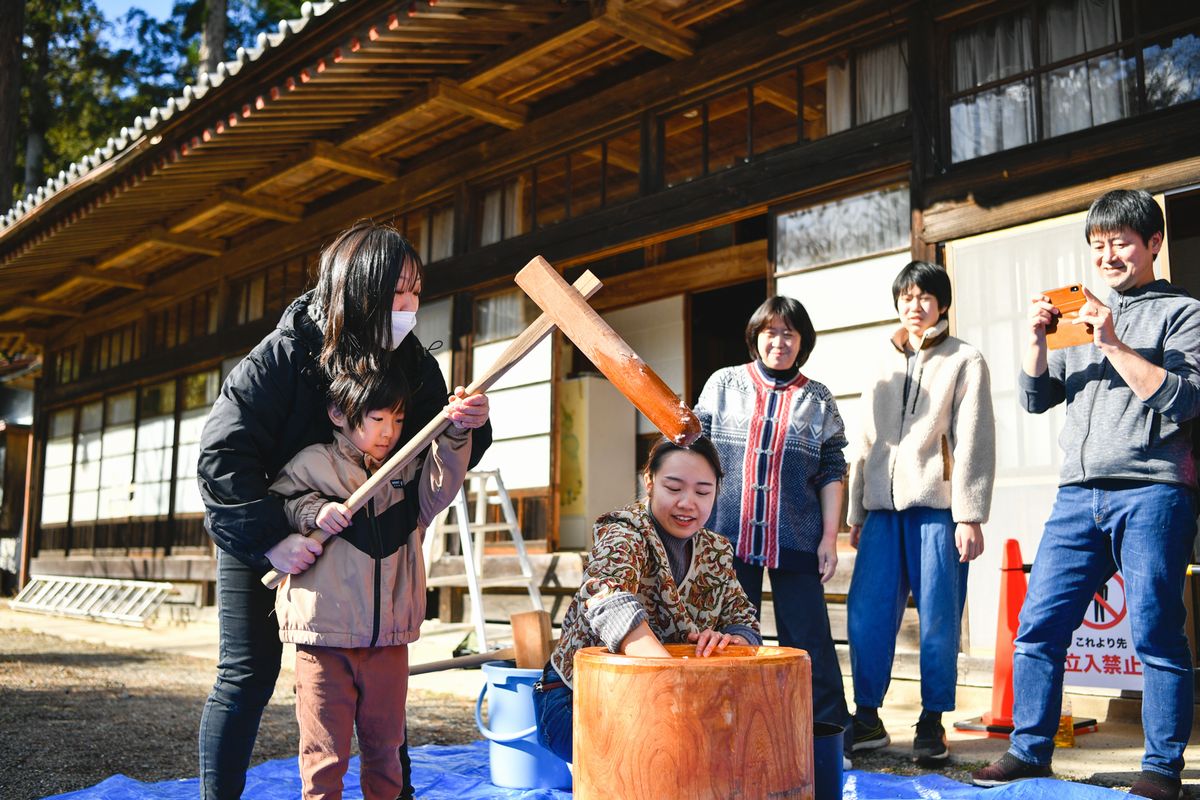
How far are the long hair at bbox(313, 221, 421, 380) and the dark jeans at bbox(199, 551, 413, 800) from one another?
0.53 meters

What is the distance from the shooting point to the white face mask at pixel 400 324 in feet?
7.63

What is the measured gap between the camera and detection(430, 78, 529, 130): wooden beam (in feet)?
21.5

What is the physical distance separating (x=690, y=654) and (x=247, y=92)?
572 cm

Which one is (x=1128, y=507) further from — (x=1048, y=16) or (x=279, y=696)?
(x=279, y=696)

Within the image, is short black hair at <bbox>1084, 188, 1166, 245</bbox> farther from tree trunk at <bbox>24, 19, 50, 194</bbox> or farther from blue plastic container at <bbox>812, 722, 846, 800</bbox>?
tree trunk at <bbox>24, 19, 50, 194</bbox>

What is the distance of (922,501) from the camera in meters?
3.58

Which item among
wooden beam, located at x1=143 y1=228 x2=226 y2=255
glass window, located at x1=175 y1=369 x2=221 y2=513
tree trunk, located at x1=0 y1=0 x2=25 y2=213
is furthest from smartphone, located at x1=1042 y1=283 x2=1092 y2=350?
tree trunk, located at x1=0 y1=0 x2=25 y2=213

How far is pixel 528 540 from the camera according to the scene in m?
7.19

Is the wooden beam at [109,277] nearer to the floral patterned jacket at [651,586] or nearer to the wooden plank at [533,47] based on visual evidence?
the wooden plank at [533,47]

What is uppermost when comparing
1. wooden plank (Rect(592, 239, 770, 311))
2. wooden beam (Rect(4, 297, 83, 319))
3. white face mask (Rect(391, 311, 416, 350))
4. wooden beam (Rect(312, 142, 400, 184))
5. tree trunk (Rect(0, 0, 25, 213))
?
tree trunk (Rect(0, 0, 25, 213))

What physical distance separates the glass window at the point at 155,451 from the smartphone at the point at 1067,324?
32.4 feet

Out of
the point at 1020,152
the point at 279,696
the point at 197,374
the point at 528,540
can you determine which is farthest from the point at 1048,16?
the point at 197,374

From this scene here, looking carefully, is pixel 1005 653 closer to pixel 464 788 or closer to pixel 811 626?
pixel 811 626

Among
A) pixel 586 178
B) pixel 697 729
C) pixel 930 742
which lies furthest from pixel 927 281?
pixel 586 178
